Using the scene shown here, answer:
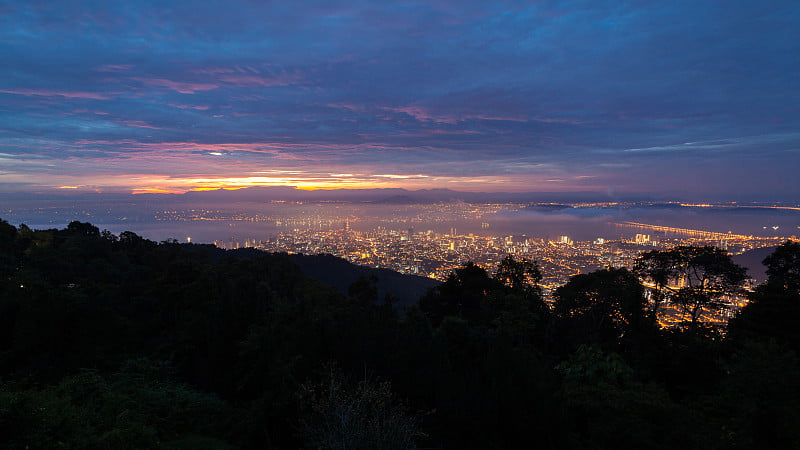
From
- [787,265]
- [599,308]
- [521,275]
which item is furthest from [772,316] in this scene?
[521,275]

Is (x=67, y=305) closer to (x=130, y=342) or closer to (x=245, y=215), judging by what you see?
(x=130, y=342)

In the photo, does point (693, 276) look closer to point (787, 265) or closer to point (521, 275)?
point (787, 265)

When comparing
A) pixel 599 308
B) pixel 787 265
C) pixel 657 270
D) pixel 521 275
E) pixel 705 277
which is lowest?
pixel 599 308

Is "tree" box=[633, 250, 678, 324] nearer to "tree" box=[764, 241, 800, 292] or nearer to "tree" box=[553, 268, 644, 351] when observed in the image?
"tree" box=[553, 268, 644, 351]

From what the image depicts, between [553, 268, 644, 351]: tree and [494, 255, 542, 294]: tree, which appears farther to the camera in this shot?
[494, 255, 542, 294]: tree

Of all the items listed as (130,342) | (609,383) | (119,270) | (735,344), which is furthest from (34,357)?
(735,344)

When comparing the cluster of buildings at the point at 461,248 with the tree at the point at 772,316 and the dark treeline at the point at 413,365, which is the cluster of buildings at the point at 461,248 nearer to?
the dark treeline at the point at 413,365

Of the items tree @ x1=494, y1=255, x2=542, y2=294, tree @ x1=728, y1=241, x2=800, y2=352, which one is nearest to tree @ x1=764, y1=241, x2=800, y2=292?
tree @ x1=728, y1=241, x2=800, y2=352

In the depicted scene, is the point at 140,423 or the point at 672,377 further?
the point at 672,377
